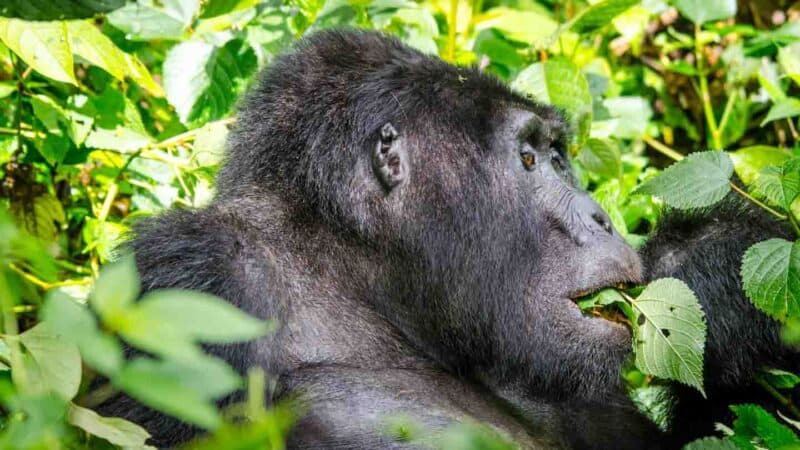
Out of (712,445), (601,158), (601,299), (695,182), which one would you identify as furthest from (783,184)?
(601,158)

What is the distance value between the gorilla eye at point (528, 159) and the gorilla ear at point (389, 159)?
0.36 metres

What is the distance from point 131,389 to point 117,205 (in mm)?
3546

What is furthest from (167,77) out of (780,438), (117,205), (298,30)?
(780,438)

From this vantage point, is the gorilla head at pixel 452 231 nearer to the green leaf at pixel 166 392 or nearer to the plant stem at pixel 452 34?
the green leaf at pixel 166 392

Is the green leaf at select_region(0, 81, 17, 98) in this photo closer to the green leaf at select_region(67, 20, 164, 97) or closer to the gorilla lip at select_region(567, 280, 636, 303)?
the green leaf at select_region(67, 20, 164, 97)

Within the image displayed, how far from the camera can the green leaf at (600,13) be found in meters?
4.13

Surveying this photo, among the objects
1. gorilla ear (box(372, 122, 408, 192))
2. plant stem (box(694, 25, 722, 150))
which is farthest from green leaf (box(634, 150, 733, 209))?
plant stem (box(694, 25, 722, 150))

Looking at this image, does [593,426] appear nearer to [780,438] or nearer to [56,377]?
[780,438]

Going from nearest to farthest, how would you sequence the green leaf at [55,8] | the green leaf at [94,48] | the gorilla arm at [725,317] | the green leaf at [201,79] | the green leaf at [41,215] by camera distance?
the green leaf at [55,8] → the gorilla arm at [725,317] → the green leaf at [94,48] → the green leaf at [201,79] → the green leaf at [41,215]

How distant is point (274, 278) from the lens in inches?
103

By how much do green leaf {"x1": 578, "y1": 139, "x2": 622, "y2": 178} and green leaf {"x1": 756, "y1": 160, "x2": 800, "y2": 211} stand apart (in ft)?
4.30

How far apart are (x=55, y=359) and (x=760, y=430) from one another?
5.27ft

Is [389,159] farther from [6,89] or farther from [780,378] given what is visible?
[6,89]

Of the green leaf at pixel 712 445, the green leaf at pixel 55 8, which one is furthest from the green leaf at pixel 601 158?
the green leaf at pixel 55 8
